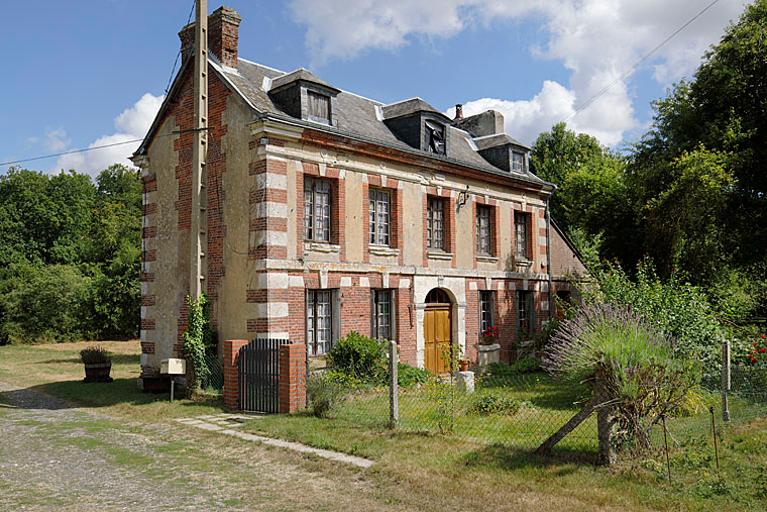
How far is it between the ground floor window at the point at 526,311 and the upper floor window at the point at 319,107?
29.9 feet

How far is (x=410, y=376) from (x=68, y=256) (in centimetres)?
4099

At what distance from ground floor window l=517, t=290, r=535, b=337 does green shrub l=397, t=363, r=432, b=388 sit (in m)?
6.17

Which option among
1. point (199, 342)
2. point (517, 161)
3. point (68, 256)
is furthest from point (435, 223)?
point (68, 256)

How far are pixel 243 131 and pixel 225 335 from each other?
440 centimetres

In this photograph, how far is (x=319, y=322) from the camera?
46.5 feet

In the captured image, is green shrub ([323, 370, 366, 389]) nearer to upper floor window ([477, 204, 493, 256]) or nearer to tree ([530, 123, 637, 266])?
upper floor window ([477, 204, 493, 256])

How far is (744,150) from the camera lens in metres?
18.1

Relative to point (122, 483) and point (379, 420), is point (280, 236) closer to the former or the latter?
point (379, 420)

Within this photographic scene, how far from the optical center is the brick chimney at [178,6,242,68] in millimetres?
14594

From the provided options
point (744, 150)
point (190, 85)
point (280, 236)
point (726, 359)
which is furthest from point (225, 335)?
point (744, 150)

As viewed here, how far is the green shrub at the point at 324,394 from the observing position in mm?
10523

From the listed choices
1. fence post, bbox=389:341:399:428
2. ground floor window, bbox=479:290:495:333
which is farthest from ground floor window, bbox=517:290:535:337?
fence post, bbox=389:341:399:428

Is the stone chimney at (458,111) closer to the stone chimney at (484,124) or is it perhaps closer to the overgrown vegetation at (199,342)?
the stone chimney at (484,124)

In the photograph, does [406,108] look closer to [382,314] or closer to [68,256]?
[382,314]
